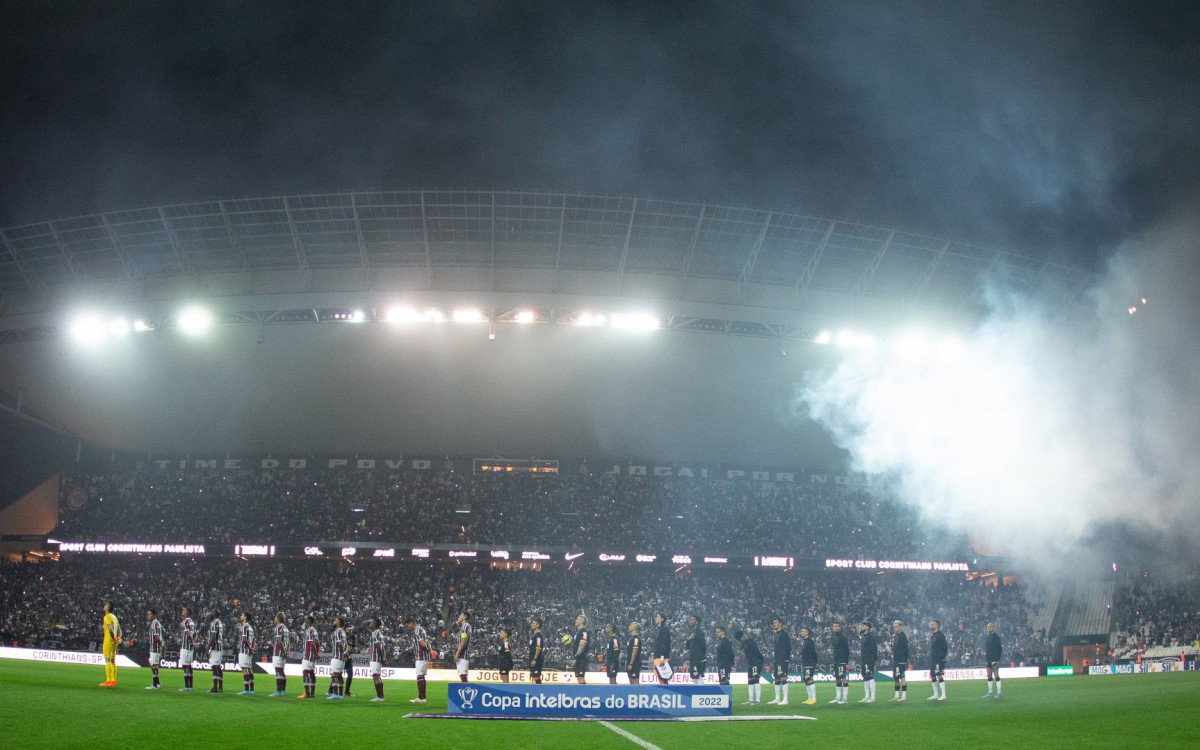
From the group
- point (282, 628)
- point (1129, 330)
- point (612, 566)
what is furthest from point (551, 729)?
point (612, 566)

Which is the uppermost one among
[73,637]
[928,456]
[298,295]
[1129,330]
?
[298,295]

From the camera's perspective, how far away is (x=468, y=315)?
31.3 meters

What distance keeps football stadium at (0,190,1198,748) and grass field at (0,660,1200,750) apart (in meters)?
1.18

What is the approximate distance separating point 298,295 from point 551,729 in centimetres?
2279

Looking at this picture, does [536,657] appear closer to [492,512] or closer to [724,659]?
[724,659]

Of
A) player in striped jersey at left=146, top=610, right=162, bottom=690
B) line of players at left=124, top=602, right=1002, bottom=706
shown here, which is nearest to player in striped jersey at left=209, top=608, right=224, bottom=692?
line of players at left=124, top=602, right=1002, bottom=706

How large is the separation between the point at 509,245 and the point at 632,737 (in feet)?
71.6

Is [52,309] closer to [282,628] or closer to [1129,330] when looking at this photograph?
[282,628]

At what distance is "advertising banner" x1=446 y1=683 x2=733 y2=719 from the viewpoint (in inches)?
554

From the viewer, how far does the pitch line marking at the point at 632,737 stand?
11.1 metres

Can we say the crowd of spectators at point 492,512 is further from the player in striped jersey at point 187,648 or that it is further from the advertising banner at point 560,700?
the advertising banner at point 560,700

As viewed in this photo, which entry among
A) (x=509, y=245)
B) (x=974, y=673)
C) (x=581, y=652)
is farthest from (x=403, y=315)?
(x=974, y=673)

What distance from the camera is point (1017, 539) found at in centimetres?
3872

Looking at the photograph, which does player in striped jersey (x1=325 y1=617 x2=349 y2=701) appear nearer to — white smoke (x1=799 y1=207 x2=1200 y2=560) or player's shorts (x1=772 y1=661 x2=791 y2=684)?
player's shorts (x1=772 y1=661 x2=791 y2=684)
